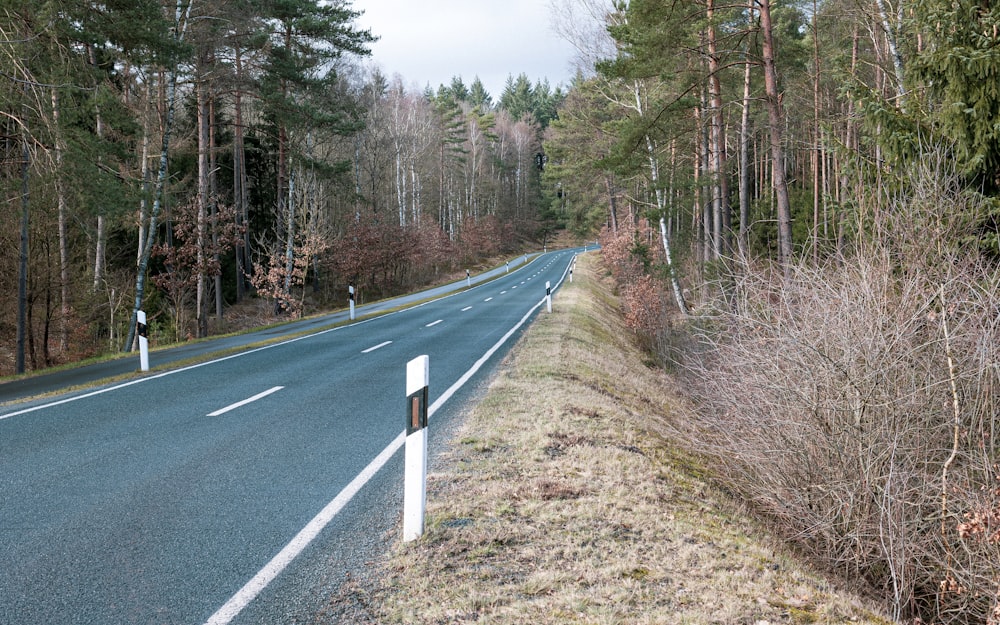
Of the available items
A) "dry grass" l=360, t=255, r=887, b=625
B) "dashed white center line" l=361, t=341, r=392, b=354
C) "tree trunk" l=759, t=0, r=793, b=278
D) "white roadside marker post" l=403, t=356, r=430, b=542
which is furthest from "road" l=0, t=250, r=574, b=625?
"tree trunk" l=759, t=0, r=793, b=278

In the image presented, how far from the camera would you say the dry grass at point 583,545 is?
3.31 m

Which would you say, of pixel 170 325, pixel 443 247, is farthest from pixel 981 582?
pixel 443 247

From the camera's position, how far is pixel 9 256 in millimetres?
17250

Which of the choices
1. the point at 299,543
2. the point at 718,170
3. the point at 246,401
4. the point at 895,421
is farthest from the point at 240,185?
the point at 895,421

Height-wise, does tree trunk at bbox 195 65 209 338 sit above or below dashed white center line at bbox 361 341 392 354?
above

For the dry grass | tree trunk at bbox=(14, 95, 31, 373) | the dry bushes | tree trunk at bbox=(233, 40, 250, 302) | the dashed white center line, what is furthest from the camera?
tree trunk at bbox=(233, 40, 250, 302)

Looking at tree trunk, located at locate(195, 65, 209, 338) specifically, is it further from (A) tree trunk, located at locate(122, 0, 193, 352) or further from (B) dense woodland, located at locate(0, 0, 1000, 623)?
(A) tree trunk, located at locate(122, 0, 193, 352)

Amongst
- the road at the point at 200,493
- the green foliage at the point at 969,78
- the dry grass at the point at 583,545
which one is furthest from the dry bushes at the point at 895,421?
the green foliage at the point at 969,78

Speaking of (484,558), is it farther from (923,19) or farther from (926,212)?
(923,19)

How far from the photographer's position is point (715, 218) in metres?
18.5

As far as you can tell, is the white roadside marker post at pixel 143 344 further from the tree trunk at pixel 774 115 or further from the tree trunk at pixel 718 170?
the tree trunk at pixel 718 170

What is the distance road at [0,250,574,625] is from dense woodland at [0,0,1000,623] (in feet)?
11.4

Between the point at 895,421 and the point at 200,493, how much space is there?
5.30 m

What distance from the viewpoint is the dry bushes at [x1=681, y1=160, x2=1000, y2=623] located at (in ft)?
15.0
